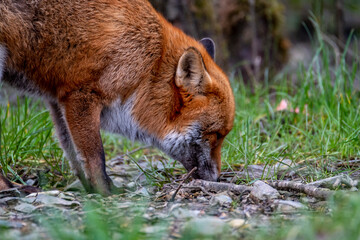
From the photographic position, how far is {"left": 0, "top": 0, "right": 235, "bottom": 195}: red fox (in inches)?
178

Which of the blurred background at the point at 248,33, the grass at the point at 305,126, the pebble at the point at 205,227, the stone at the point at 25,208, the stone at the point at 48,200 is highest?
the blurred background at the point at 248,33

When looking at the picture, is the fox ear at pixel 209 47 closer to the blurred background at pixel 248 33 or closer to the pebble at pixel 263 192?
the pebble at pixel 263 192

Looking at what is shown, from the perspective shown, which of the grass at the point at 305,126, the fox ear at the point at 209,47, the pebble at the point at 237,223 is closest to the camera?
the pebble at the point at 237,223

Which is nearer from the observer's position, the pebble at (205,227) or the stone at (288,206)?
the pebble at (205,227)

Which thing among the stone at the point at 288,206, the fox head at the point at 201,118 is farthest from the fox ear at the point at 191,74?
the stone at the point at 288,206

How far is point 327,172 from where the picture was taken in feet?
15.7

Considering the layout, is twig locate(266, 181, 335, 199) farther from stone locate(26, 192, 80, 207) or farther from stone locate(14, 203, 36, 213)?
stone locate(14, 203, 36, 213)

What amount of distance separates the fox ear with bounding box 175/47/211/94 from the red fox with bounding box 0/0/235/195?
0.04ft

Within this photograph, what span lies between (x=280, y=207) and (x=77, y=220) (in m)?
1.59

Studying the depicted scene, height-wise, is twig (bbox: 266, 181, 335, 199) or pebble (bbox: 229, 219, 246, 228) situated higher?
pebble (bbox: 229, 219, 246, 228)

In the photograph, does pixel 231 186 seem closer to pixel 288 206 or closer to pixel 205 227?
pixel 288 206

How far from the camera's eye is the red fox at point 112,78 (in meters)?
4.51

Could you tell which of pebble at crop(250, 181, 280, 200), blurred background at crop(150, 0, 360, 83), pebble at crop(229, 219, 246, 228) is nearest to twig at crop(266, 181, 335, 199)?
pebble at crop(250, 181, 280, 200)

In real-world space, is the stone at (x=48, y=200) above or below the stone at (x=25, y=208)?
below
